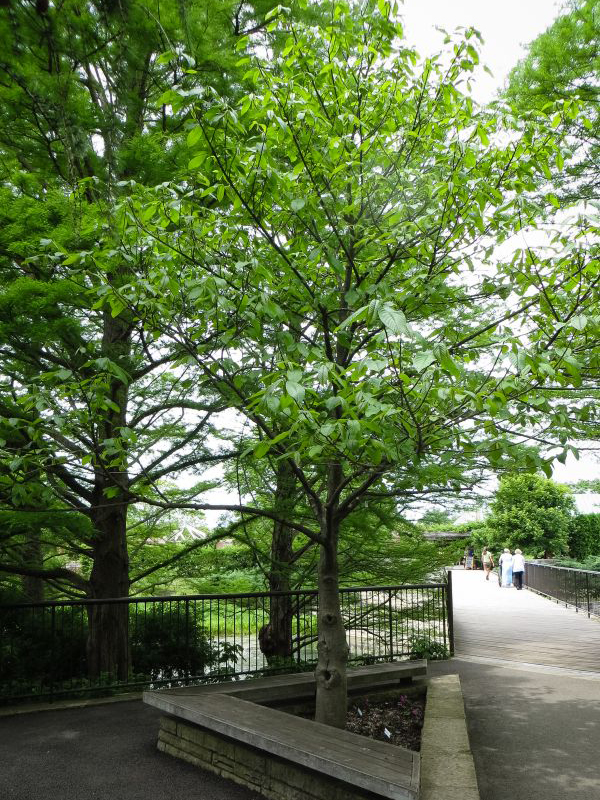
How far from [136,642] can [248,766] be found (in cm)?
486

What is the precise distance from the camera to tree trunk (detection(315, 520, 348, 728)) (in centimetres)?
541

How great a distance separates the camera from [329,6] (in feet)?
24.0

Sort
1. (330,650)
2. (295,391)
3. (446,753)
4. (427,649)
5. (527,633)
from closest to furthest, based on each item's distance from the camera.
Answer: (295,391)
(446,753)
(330,650)
(427,649)
(527,633)

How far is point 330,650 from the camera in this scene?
5.49m

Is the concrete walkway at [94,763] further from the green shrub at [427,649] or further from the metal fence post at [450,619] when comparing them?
the metal fence post at [450,619]

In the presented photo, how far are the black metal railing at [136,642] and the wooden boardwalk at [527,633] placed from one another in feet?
5.96

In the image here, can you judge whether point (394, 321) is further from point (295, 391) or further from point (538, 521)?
point (538, 521)

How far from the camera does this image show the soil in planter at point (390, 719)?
5750 millimetres

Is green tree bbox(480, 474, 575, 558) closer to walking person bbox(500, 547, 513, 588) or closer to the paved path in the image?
walking person bbox(500, 547, 513, 588)

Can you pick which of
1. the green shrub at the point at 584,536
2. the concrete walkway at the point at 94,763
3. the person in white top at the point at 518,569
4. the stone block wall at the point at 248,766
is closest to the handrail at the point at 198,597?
the concrete walkway at the point at 94,763

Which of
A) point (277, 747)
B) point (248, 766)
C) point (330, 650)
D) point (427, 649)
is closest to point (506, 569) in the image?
point (427, 649)

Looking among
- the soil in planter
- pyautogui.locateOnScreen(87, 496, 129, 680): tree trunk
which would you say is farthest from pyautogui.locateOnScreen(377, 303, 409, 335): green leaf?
pyautogui.locateOnScreen(87, 496, 129, 680): tree trunk

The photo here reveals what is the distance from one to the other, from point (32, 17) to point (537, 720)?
7.17m

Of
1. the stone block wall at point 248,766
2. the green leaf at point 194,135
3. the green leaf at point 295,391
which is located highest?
the green leaf at point 194,135
